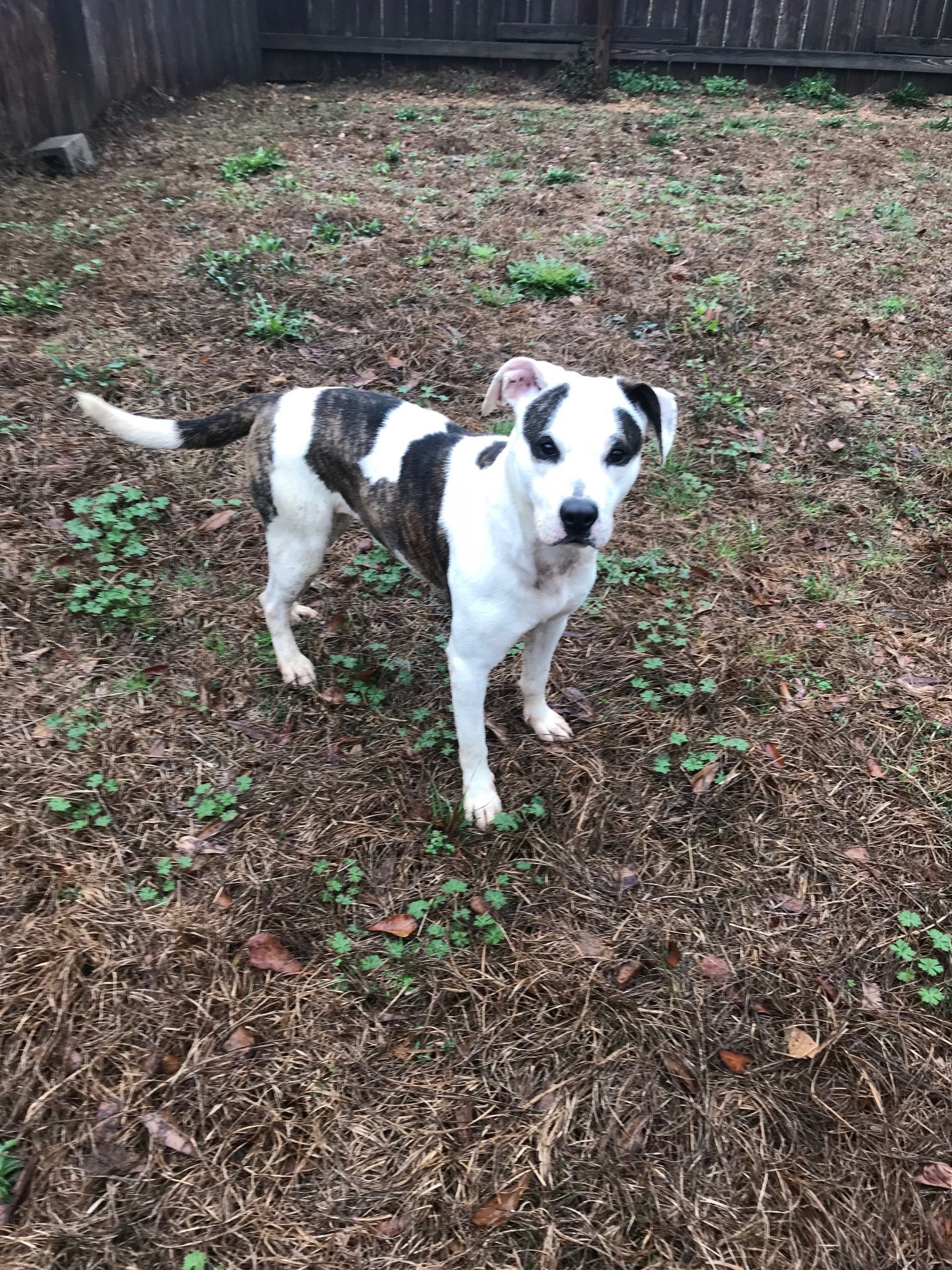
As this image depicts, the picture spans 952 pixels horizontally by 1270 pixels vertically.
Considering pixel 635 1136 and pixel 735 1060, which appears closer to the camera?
pixel 635 1136

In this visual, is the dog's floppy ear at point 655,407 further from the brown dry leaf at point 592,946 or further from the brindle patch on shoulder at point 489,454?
the brown dry leaf at point 592,946

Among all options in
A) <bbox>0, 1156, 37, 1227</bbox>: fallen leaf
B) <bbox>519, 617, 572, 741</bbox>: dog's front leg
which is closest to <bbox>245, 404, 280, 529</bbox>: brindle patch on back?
<bbox>519, 617, 572, 741</bbox>: dog's front leg

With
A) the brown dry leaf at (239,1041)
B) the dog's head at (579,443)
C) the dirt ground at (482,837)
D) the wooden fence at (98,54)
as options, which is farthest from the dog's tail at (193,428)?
the wooden fence at (98,54)

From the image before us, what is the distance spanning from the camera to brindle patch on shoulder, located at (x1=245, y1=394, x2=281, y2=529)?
3.39m

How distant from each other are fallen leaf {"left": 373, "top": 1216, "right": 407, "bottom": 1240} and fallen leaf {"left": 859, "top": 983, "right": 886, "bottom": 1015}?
157 centimetres

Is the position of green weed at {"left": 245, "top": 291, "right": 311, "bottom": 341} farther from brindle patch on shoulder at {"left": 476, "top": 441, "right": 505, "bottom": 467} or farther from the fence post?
the fence post

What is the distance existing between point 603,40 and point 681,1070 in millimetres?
12770

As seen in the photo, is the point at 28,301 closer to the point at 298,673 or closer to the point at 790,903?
the point at 298,673

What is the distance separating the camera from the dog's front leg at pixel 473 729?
2.97 metres

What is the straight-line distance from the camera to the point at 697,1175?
7.58 ft

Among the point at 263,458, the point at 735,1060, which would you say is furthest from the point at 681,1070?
the point at 263,458

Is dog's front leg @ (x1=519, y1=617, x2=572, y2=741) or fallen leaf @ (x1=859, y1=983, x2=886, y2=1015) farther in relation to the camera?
dog's front leg @ (x1=519, y1=617, x2=572, y2=741)

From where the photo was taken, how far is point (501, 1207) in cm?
225

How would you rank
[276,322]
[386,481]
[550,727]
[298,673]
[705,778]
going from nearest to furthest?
[386,481] → [705,778] → [550,727] → [298,673] → [276,322]
